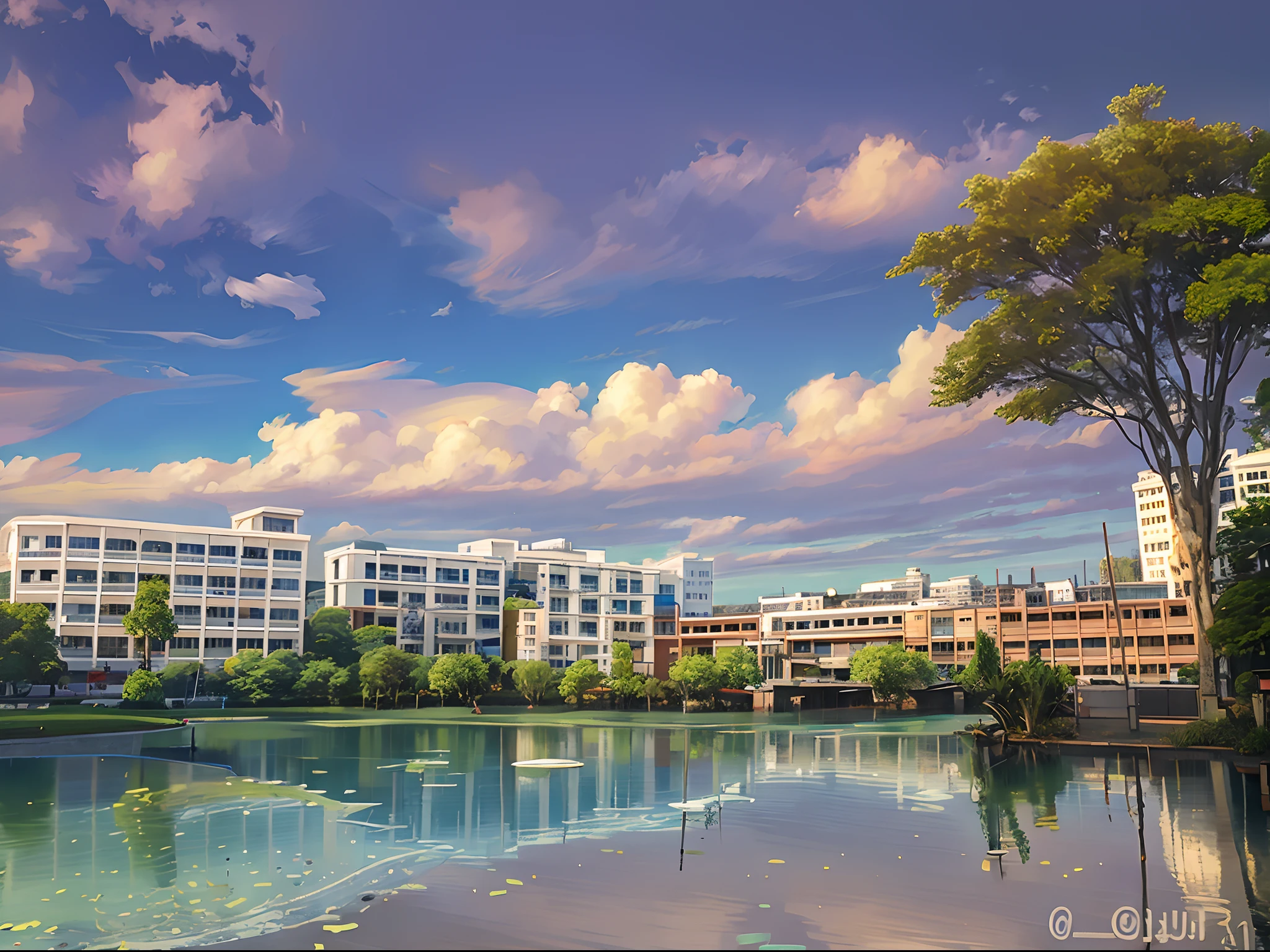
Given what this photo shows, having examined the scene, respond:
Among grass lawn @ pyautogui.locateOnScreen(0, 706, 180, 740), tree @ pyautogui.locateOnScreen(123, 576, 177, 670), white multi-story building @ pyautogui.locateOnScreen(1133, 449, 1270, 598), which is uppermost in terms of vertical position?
white multi-story building @ pyautogui.locateOnScreen(1133, 449, 1270, 598)

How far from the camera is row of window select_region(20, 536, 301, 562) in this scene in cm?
8969

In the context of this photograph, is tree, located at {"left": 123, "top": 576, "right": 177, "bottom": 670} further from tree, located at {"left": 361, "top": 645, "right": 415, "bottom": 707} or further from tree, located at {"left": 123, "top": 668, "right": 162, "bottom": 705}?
tree, located at {"left": 361, "top": 645, "right": 415, "bottom": 707}

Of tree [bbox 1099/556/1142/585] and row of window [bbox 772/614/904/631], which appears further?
tree [bbox 1099/556/1142/585]

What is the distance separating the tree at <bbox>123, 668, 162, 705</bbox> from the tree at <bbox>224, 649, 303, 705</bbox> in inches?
431

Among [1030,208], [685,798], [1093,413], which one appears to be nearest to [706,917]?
[685,798]

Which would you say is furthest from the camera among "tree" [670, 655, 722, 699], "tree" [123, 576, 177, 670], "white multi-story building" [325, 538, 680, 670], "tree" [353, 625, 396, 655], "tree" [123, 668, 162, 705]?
"white multi-story building" [325, 538, 680, 670]

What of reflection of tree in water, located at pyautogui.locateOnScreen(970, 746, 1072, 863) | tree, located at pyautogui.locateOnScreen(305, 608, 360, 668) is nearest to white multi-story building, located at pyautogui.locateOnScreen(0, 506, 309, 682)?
tree, located at pyautogui.locateOnScreen(305, 608, 360, 668)

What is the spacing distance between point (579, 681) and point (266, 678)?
2780 cm

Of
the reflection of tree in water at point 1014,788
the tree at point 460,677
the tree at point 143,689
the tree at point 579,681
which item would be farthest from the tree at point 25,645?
the reflection of tree in water at point 1014,788

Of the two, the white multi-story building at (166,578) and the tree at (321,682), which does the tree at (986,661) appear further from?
the white multi-story building at (166,578)

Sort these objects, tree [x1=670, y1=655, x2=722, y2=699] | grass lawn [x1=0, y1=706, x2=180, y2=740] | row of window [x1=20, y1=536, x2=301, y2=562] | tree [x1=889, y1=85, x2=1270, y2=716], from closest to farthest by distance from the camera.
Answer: tree [x1=889, y1=85, x2=1270, y2=716]
grass lawn [x1=0, y1=706, x2=180, y2=740]
tree [x1=670, y1=655, x2=722, y2=699]
row of window [x1=20, y1=536, x2=301, y2=562]

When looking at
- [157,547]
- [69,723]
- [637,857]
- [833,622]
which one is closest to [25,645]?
[157,547]

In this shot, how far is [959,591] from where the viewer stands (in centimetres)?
13538

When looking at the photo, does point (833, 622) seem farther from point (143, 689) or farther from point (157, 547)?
point (143, 689)
